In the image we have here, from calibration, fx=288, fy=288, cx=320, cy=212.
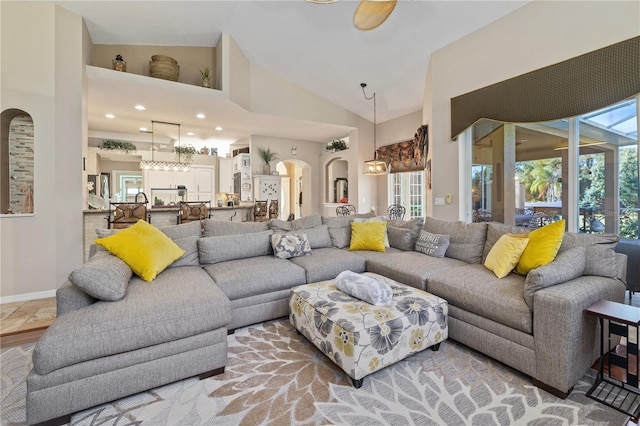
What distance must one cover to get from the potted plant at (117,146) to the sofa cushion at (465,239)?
779cm

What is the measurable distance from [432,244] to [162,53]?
565 cm

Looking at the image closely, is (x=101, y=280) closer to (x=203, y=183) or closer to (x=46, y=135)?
(x=46, y=135)

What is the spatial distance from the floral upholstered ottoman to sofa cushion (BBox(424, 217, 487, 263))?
115cm

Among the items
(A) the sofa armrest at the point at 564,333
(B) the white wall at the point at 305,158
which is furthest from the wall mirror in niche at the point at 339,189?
(A) the sofa armrest at the point at 564,333

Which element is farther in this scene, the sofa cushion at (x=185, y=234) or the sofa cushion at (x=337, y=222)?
the sofa cushion at (x=337, y=222)

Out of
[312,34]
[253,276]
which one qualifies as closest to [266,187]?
[312,34]

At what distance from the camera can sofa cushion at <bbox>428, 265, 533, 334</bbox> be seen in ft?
6.57

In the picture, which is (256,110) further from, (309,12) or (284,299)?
(284,299)

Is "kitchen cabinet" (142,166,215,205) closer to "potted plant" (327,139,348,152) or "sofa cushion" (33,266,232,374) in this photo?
"potted plant" (327,139,348,152)

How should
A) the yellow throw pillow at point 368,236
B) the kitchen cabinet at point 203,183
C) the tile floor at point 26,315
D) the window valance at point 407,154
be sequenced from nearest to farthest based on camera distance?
the tile floor at point 26,315
the yellow throw pillow at point 368,236
the window valance at point 407,154
the kitchen cabinet at point 203,183

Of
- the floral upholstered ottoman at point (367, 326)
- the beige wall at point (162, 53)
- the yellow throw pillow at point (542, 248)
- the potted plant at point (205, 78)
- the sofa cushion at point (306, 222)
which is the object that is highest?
the beige wall at point (162, 53)

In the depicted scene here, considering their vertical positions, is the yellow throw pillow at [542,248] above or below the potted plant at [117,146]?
below

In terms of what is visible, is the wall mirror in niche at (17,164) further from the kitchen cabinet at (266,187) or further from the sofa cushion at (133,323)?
the kitchen cabinet at (266,187)

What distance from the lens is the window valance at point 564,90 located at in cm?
282
